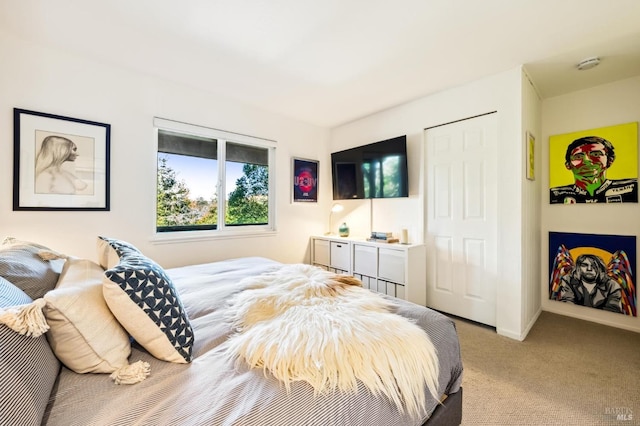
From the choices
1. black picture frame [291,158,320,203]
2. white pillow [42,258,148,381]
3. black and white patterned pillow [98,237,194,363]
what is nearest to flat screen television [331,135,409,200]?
black picture frame [291,158,320,203]

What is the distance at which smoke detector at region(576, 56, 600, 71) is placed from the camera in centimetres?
227

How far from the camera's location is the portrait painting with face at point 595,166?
2580mm

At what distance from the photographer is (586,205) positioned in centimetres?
284

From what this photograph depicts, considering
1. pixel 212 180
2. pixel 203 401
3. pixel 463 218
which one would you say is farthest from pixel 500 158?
pixel 212 180

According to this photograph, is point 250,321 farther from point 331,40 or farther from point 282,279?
point 331,40

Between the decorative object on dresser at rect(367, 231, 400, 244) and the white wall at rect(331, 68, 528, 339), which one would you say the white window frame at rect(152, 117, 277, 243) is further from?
the white wall at rect(331, 68, 528, 339)

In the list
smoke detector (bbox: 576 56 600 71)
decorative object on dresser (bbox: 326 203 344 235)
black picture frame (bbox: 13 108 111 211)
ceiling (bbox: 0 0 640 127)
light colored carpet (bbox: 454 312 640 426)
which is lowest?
light colored carpet (bbox: 454 312 640 426)

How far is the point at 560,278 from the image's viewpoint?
297cm

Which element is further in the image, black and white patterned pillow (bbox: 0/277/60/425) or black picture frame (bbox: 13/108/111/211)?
black picture frame (bbox: 13/108/111/211)

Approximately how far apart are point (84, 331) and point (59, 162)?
2.07 meters

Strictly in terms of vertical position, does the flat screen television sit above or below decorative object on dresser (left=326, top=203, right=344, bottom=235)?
above

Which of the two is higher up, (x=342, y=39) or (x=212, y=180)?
(x=342, y=39)

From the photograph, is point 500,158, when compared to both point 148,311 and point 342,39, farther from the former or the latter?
point 148,311

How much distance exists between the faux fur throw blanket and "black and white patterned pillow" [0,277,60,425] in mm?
479
